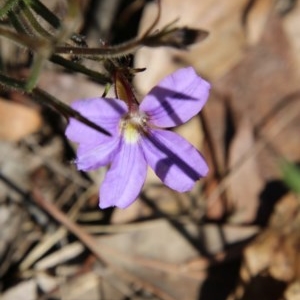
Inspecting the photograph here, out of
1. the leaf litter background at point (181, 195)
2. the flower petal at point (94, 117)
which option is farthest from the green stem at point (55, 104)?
the leaf litter background at point (181, 195)

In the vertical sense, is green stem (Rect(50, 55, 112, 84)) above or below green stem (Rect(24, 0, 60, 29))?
below

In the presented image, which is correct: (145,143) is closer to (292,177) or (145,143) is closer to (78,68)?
(78,68)

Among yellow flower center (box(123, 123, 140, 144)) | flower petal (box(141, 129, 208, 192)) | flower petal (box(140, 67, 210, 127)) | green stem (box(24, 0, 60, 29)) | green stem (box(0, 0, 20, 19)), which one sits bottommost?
flower petal (box(141, 129, 208, 192))

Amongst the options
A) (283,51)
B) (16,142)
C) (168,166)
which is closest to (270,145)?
(283,51)

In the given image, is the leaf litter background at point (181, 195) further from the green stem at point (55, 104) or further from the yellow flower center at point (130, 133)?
the green stem at point (55, 104)

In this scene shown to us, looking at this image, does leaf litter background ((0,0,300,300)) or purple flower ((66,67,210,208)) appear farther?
leaf litter background ((0,0,300,300))

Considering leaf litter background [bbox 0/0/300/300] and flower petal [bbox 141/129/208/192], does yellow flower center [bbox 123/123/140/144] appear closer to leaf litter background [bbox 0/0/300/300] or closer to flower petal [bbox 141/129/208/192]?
flower petal [bbox 141/129/208/192]

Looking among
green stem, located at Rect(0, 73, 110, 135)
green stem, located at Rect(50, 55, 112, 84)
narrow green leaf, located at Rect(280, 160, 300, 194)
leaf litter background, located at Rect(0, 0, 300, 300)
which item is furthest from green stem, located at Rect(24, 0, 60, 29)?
narrow green leaf, located at Rect(280, 160, 300, 194)
